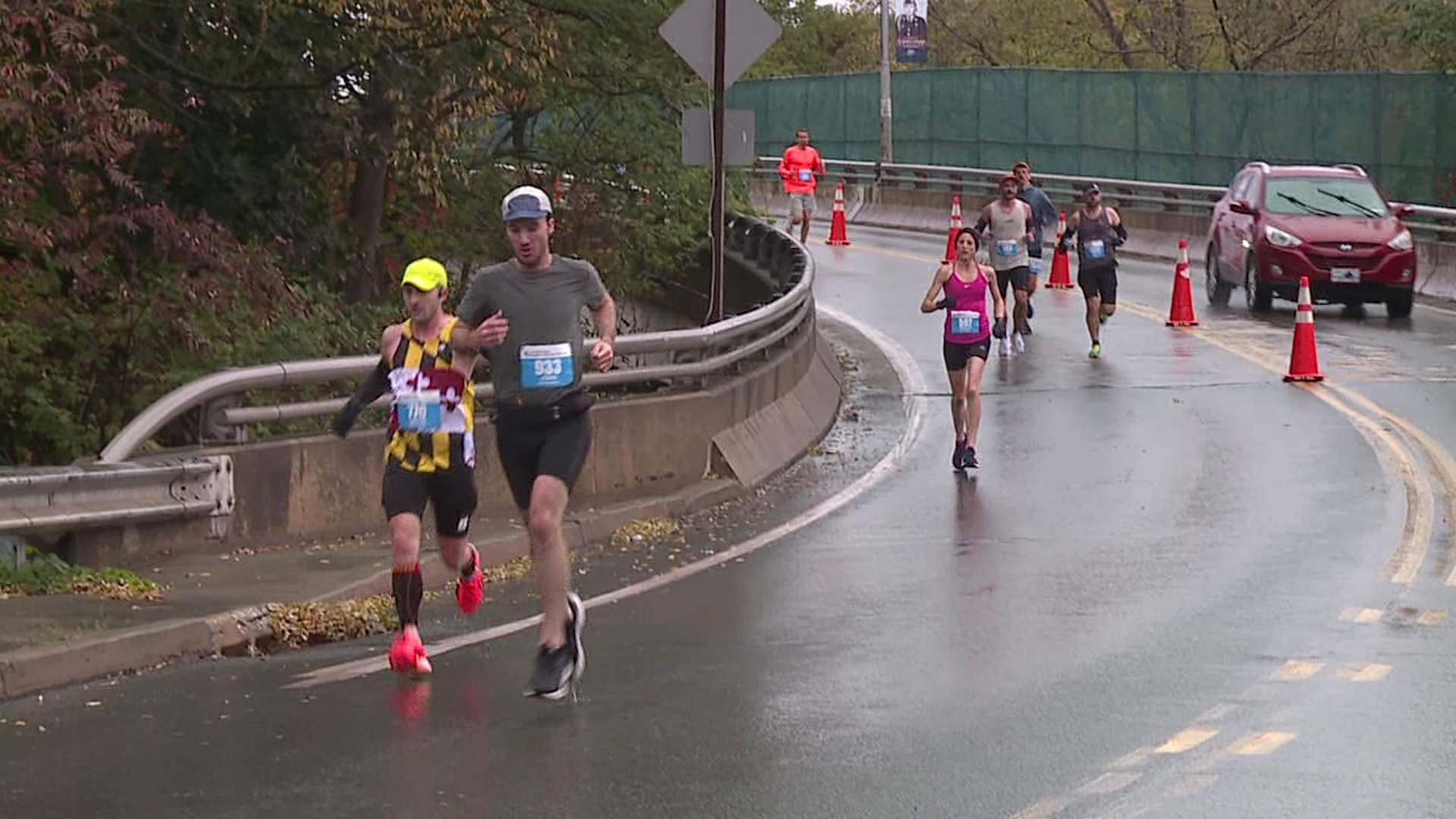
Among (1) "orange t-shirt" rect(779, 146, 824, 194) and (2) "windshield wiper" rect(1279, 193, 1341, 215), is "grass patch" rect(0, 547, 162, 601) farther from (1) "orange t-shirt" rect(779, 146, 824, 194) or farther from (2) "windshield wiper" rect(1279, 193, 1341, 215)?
(1) "orange t-shirt" rect(779, 146, 824, 194)

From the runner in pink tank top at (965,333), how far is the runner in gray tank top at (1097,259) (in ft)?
22.3

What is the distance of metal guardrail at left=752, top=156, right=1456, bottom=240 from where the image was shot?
36.8 m

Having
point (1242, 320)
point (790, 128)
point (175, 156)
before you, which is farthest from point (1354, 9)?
point (175, 156)

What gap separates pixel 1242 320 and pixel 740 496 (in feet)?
44.9

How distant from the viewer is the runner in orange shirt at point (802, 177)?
39281 mm

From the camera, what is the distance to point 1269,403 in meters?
21.4

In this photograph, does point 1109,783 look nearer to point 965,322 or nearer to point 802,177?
point 965,322

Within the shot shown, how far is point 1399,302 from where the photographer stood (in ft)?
96.7

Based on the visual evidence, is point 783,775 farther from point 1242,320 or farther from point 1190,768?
point 1242,320

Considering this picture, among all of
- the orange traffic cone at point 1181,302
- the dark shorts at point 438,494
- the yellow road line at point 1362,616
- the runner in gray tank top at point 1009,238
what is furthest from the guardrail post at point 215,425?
the orange traffic cone at point 1181,302

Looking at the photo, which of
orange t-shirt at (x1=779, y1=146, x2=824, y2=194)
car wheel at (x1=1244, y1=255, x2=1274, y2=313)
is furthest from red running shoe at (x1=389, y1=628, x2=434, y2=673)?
orange t-shirt at (x1=779, y1=146, x2=824, y2=194)

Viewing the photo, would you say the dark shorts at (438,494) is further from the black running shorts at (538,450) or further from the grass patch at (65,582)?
the grass patch at (65,582)

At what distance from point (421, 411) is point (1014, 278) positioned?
1631 cm

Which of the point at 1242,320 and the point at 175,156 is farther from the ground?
the point at 175,156
